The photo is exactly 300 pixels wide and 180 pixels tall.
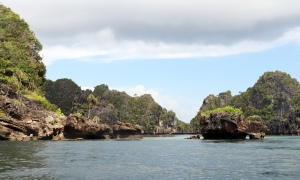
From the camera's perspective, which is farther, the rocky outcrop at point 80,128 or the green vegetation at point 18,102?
the rocky outcrop at point 80,128

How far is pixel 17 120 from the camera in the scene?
7162 centimetres

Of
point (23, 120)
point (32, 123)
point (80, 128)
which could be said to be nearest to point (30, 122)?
point (32, 123)

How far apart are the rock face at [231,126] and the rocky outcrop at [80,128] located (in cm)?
3079

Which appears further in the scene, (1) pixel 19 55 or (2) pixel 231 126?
(1) pixel 19 55

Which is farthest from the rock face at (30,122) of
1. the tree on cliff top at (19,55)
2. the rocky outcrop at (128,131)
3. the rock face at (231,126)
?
the rocky outcrop at (128,131)

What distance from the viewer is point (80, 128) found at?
9225 cm

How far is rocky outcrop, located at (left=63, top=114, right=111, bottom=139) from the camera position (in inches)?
3479

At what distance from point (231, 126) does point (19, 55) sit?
64.1 meters

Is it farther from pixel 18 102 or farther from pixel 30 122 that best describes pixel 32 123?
pixel 18 102

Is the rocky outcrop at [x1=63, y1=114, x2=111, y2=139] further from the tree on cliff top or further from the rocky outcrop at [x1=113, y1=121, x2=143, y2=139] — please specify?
the rocky outcrop at [x1=113, y1=121, x2=143, y2=139]

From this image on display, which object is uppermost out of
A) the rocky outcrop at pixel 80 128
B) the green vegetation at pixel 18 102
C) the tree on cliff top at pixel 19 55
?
the tree on cliff top at pixel 19 55

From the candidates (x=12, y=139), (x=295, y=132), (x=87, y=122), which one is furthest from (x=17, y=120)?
(x=295, y=132)

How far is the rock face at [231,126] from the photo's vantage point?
94312mm

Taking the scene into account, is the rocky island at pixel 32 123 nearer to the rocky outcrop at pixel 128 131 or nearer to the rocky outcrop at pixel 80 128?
the rocky outcrop at pixel 80 128
